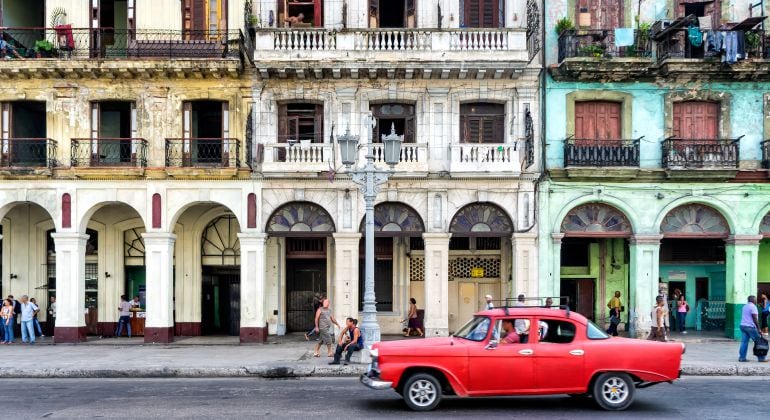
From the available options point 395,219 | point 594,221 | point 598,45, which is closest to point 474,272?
point 395,219

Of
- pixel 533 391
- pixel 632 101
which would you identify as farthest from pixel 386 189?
pixel 533 391

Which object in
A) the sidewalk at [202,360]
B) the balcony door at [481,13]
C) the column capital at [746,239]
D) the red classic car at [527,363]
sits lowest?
the sidewalk at [202,360]

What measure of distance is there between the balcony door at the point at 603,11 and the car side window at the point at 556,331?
14.6 meters

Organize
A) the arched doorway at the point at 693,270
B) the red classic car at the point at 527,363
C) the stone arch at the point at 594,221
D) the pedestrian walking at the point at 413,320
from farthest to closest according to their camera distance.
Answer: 1. the arched doorway at the point at 693,270
2. the pedestrian walking at the point at 413,320
3. the stone arch at the point at 594,221
4. the red classic car at the point at 527,363

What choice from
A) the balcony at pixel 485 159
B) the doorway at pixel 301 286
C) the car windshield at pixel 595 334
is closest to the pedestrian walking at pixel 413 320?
the doorway at pixel 301 286

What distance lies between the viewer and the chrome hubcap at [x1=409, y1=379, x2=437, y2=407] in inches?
495

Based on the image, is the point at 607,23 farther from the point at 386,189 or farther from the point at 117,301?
the point at 117,301

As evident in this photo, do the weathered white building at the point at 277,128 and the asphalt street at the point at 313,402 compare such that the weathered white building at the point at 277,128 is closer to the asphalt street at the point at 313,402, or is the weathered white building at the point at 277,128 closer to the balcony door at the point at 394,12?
the balcony door at the point at 394,12

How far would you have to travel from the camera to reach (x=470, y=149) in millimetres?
23562

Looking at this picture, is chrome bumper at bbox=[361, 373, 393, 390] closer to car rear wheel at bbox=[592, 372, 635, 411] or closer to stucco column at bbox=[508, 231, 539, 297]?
car rear wheel at bbox=[592, 372, 635, 411]

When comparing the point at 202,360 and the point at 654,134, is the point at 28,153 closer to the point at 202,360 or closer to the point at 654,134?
the point at 202,360

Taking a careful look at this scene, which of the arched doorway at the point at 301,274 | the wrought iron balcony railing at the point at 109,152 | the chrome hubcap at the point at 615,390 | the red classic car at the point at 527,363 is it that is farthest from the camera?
the arched doorway at the point at 301,274

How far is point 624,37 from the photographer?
2356cm

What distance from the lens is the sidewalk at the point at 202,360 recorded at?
58.4 feet
